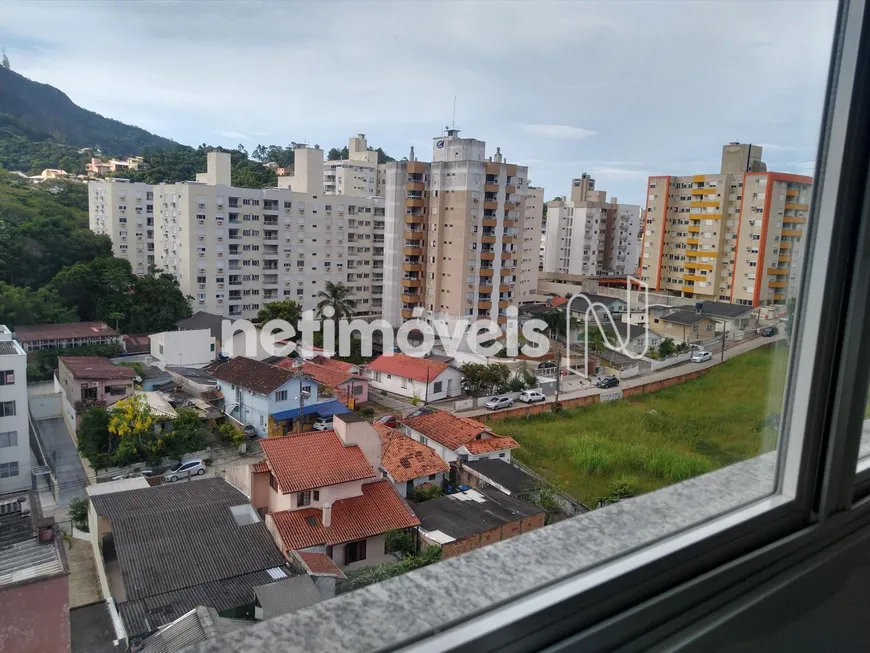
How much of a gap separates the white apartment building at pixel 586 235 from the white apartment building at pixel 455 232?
4.16 m

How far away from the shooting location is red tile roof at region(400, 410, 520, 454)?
4.30 metres

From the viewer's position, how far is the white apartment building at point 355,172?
1447 cm

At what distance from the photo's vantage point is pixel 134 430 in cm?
326

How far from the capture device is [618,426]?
253 centimetres

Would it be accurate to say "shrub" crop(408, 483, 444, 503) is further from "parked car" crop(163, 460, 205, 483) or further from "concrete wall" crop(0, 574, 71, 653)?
"concrete wall" crop(0, 574, 71, 653)

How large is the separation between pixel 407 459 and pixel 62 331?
2778 mm

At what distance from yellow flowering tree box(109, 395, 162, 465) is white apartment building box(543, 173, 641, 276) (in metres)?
11.4

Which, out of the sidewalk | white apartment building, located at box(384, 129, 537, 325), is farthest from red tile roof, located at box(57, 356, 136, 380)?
white apartment building, located at box(384, 129, 537, 325)

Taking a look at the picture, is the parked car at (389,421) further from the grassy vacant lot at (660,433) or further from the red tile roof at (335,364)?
the red tile roof at (335,364)

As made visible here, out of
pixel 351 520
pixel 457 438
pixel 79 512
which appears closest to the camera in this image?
pixel 79 512

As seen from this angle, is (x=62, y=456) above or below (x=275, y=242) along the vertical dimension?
below

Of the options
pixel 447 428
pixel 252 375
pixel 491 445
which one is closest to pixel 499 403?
pixel 447 428

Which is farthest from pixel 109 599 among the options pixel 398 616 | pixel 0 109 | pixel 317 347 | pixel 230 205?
pixel 230 205

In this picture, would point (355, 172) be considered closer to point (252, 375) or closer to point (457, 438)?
point (252, 375)
